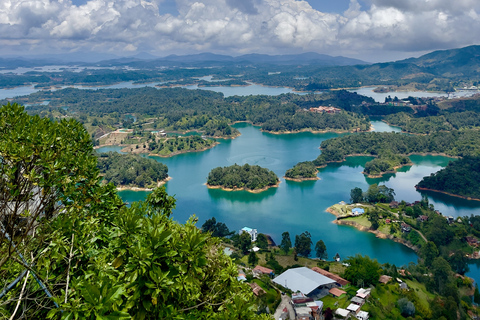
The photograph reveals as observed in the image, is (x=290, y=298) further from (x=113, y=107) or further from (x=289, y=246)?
(x=113, y=107)

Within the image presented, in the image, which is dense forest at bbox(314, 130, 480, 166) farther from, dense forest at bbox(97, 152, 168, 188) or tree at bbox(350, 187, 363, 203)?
dense forest at bbox(97, 152, 168, 188)

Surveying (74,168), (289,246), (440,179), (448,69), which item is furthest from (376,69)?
(74,168)

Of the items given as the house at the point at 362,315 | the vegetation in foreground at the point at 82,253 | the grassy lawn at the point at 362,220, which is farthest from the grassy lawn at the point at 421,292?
the vegetation in foreground at the point at 82,253

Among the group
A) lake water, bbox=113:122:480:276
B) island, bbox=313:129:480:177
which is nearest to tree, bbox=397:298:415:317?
lake water, bbox=113:122:480:276

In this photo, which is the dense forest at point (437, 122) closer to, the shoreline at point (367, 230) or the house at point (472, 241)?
the shoreline at point (367, 230)

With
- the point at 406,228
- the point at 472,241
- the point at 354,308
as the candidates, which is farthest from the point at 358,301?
the point at 472,241

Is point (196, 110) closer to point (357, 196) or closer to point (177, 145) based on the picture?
point (177, 145)

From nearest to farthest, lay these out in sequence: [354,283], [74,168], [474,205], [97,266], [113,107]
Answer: [97,266], [74,168], [354,283], [474,205], [113,107]
